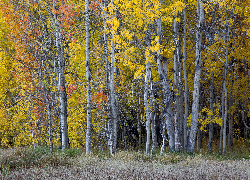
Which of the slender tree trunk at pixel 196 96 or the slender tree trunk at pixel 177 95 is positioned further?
the slender tree trunk at pixel 196 96

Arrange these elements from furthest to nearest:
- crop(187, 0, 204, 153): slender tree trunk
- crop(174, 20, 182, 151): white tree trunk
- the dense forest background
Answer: crop(187, 0, 204, 153): slender tree trunk → crop(174, 20, 182, 151): white tree trunk → the dense forest background

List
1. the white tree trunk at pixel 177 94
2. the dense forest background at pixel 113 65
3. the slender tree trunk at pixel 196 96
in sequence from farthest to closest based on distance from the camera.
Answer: the slender tree trunk at pixel 196 96 → the white tree trunk at pixel 177 94 → the dense forest background at pixel 113 65

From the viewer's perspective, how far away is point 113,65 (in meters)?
12.9

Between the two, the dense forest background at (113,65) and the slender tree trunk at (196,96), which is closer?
the dense forest background at (113,65)

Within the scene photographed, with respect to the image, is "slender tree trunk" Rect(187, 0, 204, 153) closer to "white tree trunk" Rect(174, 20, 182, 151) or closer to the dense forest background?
the dense forest background

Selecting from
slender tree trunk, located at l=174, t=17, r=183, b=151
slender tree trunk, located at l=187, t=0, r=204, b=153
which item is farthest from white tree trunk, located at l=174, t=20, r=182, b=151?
slender tree trunk, located at l=187, t=0, r=204, b=153

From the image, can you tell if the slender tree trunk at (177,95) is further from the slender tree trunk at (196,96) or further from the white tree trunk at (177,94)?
the slender tree trunk at (196,96)

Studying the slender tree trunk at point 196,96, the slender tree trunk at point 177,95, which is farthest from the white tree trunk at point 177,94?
the slender tree trunk at point 196,96

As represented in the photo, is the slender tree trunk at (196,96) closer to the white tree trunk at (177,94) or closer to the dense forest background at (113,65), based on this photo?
the dense forest background at (113,65)

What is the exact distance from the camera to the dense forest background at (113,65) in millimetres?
13195

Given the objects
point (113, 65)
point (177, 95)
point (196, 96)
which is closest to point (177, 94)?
point (177, 95)

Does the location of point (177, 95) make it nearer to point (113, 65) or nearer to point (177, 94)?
point (177, 94)

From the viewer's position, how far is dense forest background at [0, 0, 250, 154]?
13.2m

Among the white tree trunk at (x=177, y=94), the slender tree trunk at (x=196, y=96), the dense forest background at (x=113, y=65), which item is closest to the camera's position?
the dense forest background at (x=113, y=65)
